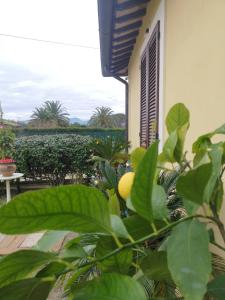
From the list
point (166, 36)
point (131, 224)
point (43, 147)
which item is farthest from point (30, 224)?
point (43, 147)

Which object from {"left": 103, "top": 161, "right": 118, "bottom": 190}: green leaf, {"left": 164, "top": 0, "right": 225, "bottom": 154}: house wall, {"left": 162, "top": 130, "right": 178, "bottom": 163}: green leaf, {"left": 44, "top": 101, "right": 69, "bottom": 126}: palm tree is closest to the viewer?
{"left": 162, "top": 130, "right": 178, "bottom": 163}: green leaf

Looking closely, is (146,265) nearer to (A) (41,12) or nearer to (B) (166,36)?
(B) (166,36)

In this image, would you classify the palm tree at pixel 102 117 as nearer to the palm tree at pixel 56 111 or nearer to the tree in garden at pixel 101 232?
the palm tree at pixel 56 111

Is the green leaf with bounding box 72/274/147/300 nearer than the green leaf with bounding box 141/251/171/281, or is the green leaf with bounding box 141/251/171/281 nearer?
the green leaf with bounding box 72/274/147/300

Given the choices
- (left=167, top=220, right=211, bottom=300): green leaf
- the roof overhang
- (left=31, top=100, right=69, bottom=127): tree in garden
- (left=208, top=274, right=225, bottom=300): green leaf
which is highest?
(left=31, top=100, right=69, bottom=127): tree in garden

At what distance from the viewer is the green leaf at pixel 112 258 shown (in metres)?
0.46

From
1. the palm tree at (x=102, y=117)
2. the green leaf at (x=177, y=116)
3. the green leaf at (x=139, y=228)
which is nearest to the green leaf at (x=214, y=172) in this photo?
the green leaf at (x=139, y=228)

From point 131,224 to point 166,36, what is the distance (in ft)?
8.55

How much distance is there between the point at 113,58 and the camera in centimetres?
709

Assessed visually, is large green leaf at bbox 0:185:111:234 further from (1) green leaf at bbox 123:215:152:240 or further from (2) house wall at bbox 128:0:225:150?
(2) house wall at bbox 128:0:225:150

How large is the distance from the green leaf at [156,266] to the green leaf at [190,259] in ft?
0.29

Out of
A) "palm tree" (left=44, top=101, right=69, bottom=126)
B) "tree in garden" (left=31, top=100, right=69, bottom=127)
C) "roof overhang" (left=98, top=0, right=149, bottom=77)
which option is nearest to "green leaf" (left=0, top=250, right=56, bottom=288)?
"roof overhang" (left=98, top=0, right=149, bottom=77)

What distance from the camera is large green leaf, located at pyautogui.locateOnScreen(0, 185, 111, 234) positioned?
0.34 m

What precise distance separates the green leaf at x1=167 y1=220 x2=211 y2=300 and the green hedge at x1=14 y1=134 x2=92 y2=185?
6469 mm
